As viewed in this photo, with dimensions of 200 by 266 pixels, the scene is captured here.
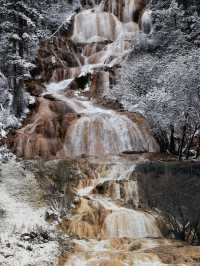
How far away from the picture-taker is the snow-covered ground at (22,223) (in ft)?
45.4

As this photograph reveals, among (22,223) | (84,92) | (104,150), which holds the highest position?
(84,92)

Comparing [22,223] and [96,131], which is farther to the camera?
[96,131]

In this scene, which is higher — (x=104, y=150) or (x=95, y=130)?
(x=95, y=130)

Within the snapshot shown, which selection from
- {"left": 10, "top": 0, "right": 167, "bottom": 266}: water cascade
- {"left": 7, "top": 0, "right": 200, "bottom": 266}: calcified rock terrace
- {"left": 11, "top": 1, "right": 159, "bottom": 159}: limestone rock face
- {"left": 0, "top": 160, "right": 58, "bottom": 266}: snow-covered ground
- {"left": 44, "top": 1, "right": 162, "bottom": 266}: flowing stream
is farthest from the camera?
{"left": 11, "top": 1, "right": 159, "bottom": 159}: limestone rock face

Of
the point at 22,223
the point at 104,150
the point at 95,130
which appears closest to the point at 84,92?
the point at 95,130

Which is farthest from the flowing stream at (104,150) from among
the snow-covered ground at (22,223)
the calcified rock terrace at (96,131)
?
the snow-covered ground at (22,223)

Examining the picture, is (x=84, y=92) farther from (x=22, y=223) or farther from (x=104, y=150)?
(x=22, y=223)

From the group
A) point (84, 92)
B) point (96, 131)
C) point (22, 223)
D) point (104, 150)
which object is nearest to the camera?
point (22, 223)

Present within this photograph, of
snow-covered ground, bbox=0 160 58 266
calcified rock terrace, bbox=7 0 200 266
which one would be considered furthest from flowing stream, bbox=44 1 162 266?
snow-covered ground, bbox=0 160 58 266

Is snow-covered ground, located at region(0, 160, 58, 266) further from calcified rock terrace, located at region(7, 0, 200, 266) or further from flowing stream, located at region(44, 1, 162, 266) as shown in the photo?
flowing stream, located at region(44, 1, 162, 266)

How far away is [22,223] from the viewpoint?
1612 cm

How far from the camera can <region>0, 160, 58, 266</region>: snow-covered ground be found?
13836mm

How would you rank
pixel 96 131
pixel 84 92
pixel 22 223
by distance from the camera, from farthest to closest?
pixel 84 92 < pixel 96 131 < pixel 22 223

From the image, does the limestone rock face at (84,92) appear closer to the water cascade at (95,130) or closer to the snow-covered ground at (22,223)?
the water cascade at (95,130)
